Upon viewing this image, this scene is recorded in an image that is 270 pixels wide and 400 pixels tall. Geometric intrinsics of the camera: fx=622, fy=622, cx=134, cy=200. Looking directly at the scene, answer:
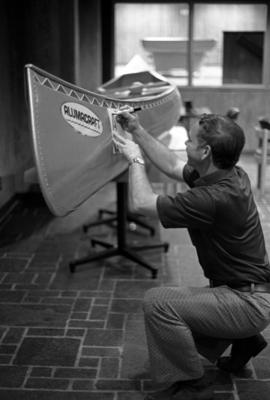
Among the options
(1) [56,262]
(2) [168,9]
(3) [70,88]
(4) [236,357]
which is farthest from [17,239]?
(2) [168,9]

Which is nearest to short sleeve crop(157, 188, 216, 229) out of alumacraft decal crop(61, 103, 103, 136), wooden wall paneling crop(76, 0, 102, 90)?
alumacraft decal crop(61, 103, 103, 136)

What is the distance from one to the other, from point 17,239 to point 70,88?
2275 mm

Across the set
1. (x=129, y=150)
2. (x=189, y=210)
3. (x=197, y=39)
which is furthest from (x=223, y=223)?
(x=197, y=39)

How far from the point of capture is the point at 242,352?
3.25 m

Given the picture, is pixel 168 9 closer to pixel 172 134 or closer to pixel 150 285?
pixel 172 134

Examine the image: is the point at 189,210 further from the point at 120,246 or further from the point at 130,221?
the point at 130,221

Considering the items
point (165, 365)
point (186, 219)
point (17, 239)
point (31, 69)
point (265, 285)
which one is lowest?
point (17, 239)

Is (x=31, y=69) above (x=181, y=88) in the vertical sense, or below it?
above

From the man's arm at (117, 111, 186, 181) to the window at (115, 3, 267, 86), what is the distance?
7593 mm

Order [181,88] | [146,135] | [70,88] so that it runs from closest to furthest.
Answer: [146,135] → [70,88] → [181,88]

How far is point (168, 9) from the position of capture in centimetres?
1087

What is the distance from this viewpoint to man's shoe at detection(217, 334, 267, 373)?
3205mm

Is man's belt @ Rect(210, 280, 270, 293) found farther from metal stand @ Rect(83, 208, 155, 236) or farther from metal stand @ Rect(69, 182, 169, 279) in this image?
metal stand @ Rect(83, 208, 155, 236)

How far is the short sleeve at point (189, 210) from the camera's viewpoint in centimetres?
280
